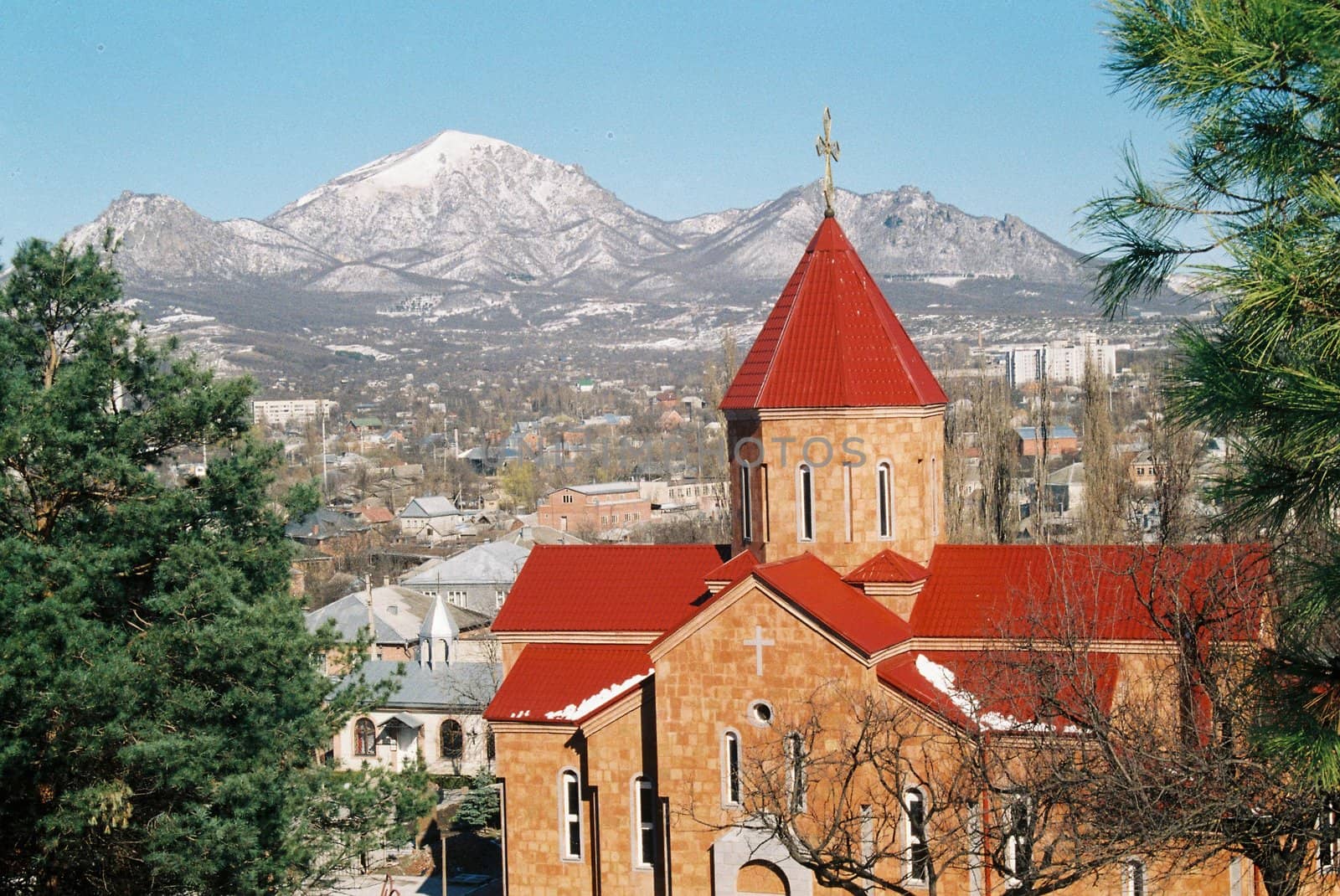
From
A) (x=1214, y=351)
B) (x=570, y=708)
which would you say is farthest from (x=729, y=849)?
(x=1214, y=351)

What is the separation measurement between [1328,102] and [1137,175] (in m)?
0.95

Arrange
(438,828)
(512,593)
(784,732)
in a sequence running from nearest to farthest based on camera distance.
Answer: (784,732)
(512,593)
(438,828)

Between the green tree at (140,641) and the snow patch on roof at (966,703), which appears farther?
the snow patch on roof at (966,703)

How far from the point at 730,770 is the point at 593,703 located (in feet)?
7.94

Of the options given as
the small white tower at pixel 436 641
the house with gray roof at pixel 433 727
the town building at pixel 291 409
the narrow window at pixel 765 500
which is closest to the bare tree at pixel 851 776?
the narrow window at pixel 765 500

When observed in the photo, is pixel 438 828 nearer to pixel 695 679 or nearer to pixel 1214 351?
pixel 695 679

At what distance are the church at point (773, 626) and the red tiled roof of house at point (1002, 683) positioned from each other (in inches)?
2.5

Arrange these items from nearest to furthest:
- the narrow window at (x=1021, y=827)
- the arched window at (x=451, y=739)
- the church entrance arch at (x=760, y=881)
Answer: the narrow window at (x=1021, y=827)
the church entrance arch at (x=760, y=881)
the arched window at (x=451, y=739)

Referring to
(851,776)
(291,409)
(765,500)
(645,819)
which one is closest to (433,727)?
(645,819)

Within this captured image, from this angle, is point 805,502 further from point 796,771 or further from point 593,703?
point 796,771

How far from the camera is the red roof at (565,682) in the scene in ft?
58.2

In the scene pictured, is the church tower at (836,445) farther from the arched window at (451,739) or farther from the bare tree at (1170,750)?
the arched window at (451,739)

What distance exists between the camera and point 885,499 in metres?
17.7

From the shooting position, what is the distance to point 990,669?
1572cm
